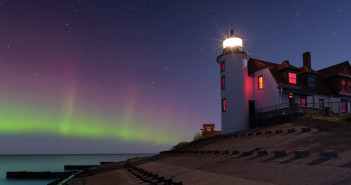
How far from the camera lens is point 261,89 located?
1267 inches

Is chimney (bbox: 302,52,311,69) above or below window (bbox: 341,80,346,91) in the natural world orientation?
above

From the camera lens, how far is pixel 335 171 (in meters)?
8.16

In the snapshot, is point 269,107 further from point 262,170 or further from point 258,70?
point 262,170

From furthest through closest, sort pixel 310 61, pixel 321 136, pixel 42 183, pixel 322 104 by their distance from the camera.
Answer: pixel 42 183 < pixel 310 61 < pixel 322 104 < pixel 321 136

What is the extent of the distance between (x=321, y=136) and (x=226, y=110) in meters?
17.3

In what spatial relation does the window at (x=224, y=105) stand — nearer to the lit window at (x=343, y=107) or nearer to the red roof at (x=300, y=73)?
the red roof at (x=300, y=73)

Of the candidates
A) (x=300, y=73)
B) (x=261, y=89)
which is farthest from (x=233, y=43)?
(x=300, y=73)

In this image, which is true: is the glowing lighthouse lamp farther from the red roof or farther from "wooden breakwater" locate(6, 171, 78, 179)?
"wooden breakwater" locate(6, 171, 78, 179)

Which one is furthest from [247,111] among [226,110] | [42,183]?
[42,183]

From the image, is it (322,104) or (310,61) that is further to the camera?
(310,61)

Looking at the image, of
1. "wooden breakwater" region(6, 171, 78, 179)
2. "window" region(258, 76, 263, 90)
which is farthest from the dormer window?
"wooden breakwater" region(6, 171, 78, 179)

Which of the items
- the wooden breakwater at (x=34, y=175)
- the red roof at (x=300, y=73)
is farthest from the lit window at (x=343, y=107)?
the wooden breakwater at (x=34, y=175)

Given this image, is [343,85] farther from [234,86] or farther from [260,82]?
[234,86]

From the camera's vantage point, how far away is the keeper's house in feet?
101
